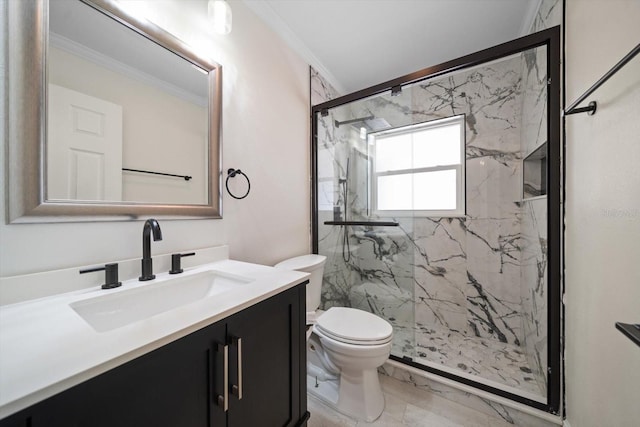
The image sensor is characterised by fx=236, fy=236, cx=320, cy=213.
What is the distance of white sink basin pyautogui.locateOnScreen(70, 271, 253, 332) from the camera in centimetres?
75

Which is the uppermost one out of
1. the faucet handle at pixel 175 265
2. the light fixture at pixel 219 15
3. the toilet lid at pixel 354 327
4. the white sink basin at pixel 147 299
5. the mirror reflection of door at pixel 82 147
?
the light fixture at pixel 219 15

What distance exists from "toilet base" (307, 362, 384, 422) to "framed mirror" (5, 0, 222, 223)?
4.01ft

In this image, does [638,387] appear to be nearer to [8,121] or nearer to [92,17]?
[8,121]

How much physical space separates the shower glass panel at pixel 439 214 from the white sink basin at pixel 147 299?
117 centimetres

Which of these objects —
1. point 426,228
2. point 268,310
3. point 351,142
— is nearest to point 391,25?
point 351,142

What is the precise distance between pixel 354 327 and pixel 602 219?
1.20 m

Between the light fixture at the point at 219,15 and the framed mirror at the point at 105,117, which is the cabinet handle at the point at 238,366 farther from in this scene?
the light fixture at the point at 219,15

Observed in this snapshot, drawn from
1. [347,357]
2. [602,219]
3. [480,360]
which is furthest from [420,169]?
[347,357]

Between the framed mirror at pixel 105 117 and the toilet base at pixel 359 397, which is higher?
the framed mirror at pixel 105 117

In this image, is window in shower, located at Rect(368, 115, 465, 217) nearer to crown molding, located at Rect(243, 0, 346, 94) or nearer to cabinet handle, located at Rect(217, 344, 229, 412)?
crown molding, located at Rect(243, 0, 346, 94)

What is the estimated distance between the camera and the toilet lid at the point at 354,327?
4.19ft

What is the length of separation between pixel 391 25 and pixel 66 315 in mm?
2308

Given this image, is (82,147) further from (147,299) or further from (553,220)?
(553,220)

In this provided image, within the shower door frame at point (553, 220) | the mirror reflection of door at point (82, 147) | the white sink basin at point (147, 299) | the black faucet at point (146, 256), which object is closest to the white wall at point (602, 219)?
the shower door frame at point (553, 220)
